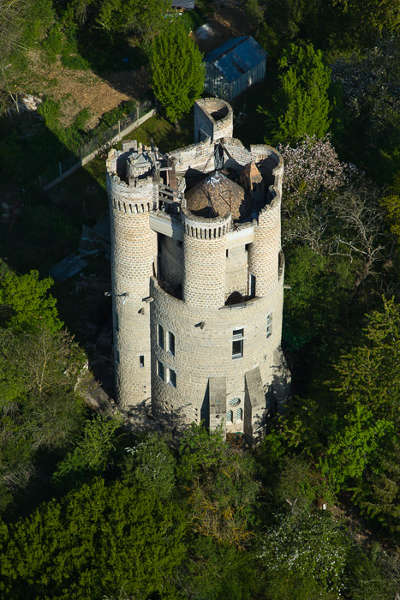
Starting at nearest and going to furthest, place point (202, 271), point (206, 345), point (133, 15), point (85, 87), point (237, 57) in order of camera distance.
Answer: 1. point (202, 271)
2. point (206, 345)
3. point (237, 57)
4. point (85, 87)
5. point (133, 15)

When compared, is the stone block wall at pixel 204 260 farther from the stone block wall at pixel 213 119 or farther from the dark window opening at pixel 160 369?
the stone block wall at pixel 213 119

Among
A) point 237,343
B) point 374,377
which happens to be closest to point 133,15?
point 237,343

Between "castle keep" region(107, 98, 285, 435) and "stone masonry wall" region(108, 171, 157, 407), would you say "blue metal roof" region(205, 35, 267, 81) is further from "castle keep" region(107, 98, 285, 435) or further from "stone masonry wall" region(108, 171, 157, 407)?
"stone masonry wall" region(108, 171, 157, 407)

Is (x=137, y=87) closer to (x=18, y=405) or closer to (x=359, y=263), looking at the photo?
(x=359, y=263)

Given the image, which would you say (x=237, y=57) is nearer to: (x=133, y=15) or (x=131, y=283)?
(x=133, y=15)

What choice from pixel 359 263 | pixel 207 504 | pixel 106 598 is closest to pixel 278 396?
pixel 207 504

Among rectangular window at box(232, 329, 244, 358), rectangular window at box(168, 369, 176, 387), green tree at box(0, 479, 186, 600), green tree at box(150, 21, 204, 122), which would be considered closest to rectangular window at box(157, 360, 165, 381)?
rectangular window at box(168, 369, 176, 387)
